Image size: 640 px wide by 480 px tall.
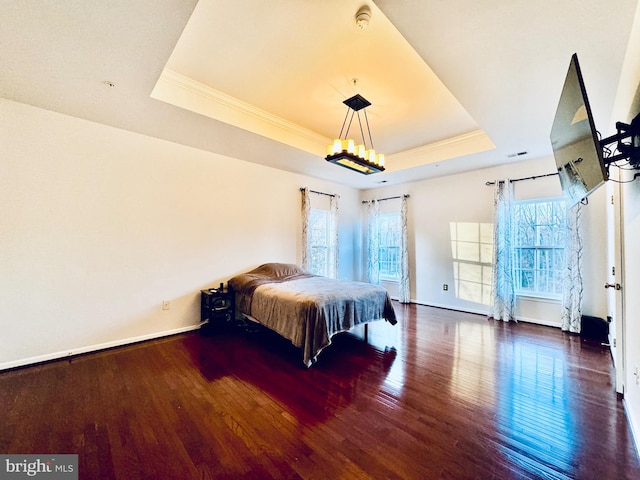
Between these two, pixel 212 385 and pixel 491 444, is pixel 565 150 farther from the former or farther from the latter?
pixel 212 385

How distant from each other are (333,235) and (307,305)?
3.20 meters

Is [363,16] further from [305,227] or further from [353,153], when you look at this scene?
[305,227]

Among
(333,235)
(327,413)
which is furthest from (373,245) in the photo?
(327,413)

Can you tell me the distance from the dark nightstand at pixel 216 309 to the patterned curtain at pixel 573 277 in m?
5.06

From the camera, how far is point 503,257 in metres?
4.49

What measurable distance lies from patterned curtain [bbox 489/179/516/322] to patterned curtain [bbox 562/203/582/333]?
66cm

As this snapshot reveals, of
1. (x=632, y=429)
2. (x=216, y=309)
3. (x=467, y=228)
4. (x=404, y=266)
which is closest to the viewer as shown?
(x=632, y=429)

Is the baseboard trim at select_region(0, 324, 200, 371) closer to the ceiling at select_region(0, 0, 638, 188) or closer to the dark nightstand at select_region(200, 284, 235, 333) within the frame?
the dark nightstand at select_region(200, 284, 235, 333)

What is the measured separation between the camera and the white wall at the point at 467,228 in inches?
150

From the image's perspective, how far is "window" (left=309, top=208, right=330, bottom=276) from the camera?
558 centimetres

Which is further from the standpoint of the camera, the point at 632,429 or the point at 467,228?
the point at 467,228

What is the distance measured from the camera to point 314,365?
2797 millimetres

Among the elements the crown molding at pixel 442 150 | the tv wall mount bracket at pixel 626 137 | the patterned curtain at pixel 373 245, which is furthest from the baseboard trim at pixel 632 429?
the patterned curtain at pixel 373 245

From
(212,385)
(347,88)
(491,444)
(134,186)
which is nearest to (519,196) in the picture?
(347,88)
